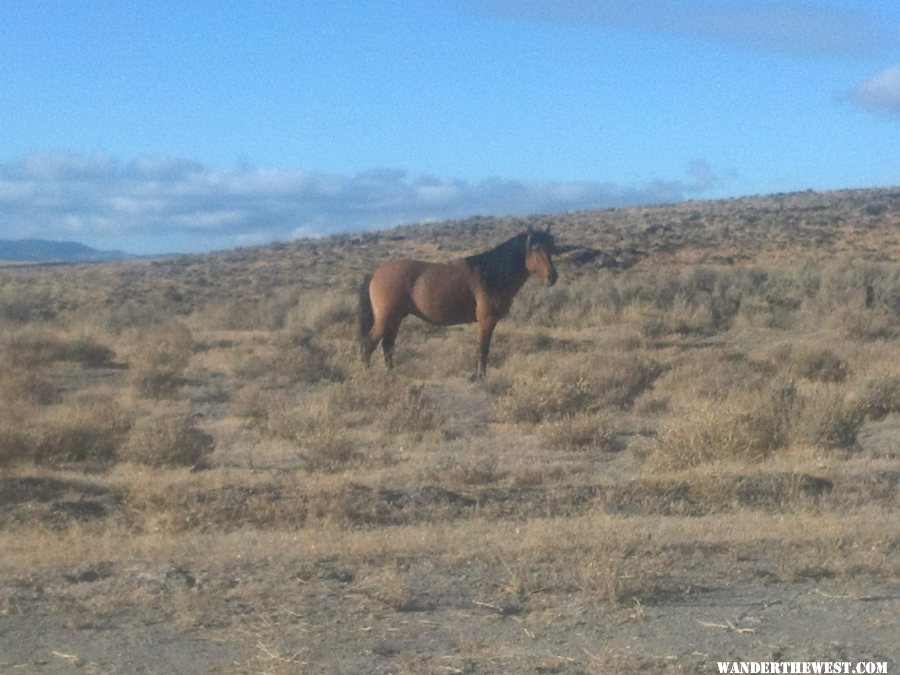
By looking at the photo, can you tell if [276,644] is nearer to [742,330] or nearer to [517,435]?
[517,435]

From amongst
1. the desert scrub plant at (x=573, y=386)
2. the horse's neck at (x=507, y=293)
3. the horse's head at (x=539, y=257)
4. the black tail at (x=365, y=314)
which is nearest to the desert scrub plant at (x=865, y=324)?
the desert scrub plant at (x=573, y=386)

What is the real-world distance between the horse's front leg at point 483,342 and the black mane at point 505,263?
448 millimetres

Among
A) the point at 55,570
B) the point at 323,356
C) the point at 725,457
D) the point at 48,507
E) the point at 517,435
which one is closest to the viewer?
the point at 55,570

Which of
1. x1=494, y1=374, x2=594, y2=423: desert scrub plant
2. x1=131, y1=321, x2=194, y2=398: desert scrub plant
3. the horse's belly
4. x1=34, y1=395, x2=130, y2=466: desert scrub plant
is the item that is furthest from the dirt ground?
the horse's belly

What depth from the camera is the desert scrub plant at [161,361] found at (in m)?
18.3

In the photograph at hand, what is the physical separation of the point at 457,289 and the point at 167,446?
8110 millimetres

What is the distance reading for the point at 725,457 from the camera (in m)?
11.4

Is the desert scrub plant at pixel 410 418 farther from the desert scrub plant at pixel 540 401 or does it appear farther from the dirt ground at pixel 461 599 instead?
the dirt ground at pixel 461 599

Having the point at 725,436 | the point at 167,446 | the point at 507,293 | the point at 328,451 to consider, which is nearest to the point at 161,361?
the point at 507,293

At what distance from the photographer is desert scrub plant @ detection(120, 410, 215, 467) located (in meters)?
11.7

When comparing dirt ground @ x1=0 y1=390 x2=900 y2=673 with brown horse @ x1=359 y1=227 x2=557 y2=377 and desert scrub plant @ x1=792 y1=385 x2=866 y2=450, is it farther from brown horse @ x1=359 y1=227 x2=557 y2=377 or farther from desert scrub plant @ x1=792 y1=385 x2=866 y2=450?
brown horse @ x1=359 y1=227 x2=557 y2=377

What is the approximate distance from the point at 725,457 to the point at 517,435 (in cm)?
320

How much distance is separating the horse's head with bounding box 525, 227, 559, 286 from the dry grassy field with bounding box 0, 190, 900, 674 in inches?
58.0

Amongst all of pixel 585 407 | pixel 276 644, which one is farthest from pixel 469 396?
pixel 276 644
